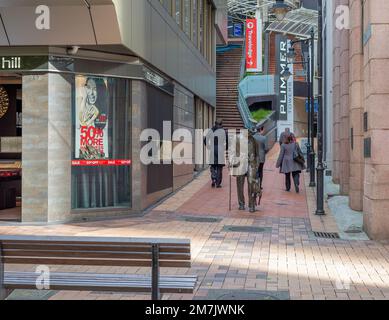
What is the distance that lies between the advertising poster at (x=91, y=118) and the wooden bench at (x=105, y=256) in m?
7.16

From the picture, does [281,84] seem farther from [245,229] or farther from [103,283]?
[103,283]

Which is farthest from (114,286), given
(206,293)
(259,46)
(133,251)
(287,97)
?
→ (259,46)

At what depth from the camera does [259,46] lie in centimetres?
4791

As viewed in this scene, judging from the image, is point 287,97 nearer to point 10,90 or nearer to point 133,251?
point 10,90

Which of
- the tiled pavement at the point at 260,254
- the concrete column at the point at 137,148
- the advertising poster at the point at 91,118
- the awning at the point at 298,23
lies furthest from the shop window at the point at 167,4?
the awning at the point at 298,23

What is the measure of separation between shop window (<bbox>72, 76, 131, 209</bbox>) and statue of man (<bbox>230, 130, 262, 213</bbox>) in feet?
8.66

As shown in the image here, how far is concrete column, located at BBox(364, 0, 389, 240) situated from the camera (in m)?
9.69

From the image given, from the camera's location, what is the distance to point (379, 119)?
9.72 meters

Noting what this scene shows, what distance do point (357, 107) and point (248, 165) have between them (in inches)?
111

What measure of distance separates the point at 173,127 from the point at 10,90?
4.79m

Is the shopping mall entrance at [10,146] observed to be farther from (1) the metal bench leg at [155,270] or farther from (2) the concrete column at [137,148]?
(1) the metal bench leg at [155,270]

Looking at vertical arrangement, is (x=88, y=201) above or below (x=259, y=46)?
below

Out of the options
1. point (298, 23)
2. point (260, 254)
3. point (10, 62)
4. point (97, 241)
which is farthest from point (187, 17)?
point (298, 23)

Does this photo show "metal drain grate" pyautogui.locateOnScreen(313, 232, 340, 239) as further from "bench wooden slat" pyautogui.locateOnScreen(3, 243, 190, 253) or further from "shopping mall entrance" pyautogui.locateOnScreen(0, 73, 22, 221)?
"shopping mall entrance" pyautogui.locateOnScreen(0, 73, 22, 221)
